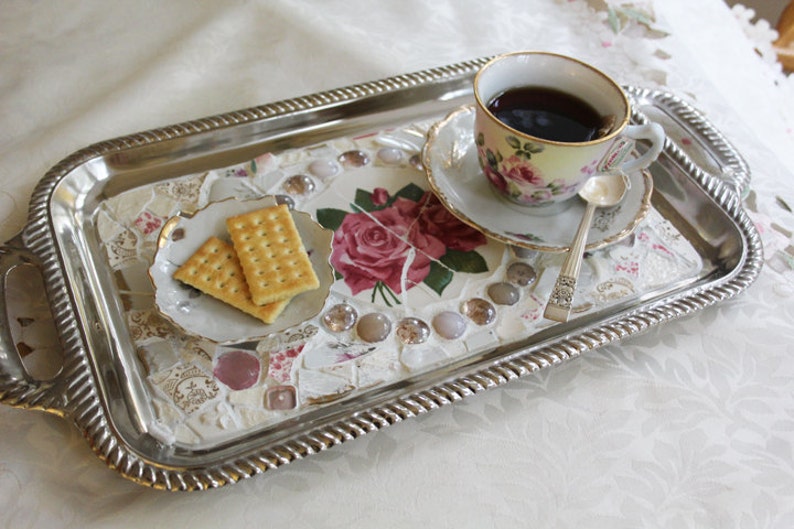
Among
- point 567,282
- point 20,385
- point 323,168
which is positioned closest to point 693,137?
point 567,282

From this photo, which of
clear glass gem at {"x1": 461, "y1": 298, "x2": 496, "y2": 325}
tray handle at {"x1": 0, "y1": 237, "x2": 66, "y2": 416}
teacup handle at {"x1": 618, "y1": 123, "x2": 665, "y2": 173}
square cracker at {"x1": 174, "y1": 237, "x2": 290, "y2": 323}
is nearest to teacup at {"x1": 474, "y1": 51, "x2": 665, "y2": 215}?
teacup handle at {"x1": 618, "y1": 123, "x2": 665, "y2": 173}

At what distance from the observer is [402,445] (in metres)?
0.48

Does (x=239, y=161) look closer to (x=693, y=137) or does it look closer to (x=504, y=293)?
(x=504, y=293)

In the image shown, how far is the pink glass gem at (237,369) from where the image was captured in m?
0.47

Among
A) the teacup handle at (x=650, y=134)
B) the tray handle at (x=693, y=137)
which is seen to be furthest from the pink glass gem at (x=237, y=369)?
the tray handle at (x=693, y=137)

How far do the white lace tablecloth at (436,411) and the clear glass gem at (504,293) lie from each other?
0.07 m

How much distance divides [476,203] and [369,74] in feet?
0.95

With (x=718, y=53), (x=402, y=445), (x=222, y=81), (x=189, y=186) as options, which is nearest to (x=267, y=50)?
(x=222, y=81)

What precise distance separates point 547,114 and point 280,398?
35 centimetres

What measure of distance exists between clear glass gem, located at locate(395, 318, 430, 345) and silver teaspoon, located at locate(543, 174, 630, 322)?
0.10m

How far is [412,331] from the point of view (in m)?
0.51

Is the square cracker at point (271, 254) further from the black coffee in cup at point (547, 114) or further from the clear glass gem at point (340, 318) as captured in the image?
the black coffee in cup at point (547, 114)

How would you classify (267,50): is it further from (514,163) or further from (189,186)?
(514,163)

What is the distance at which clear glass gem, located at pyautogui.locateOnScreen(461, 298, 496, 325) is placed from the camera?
1.72 ft
